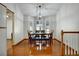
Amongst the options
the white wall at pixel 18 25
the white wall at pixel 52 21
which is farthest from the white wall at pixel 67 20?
the white wall at pixel 18 25

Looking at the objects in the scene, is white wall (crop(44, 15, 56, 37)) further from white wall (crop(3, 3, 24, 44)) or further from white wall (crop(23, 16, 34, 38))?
white wall (crop(3, 3, 24, 44))

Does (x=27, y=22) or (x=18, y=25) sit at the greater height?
(x=27, y=22)

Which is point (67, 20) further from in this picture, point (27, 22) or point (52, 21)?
point (27, 22)

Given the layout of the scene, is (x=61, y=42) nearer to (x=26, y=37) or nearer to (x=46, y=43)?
(x=26, y=37)

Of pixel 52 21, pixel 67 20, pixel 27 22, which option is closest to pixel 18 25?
pixel 27 22

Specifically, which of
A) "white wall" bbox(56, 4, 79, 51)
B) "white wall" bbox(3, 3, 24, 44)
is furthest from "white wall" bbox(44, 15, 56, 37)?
"white wall" bbox(3, 3, 24, 44)

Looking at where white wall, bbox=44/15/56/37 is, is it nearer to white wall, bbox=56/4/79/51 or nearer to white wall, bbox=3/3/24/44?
white wall, bbox=56/4/79/51

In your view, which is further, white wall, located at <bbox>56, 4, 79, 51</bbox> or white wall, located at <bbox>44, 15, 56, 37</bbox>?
white wall, located at <bbox>44, 15, 56, 37</bbox>

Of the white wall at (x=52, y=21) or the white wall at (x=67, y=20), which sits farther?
the white wall at (x=52, y=21)

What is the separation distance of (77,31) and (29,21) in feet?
5.31

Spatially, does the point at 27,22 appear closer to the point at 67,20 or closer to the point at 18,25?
the point at 18,25

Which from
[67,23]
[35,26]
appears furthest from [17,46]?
[67,23]

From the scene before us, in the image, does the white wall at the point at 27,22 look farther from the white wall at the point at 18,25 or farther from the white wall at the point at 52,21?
the white wall at the point at 52,21

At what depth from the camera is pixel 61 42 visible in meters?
4.48
